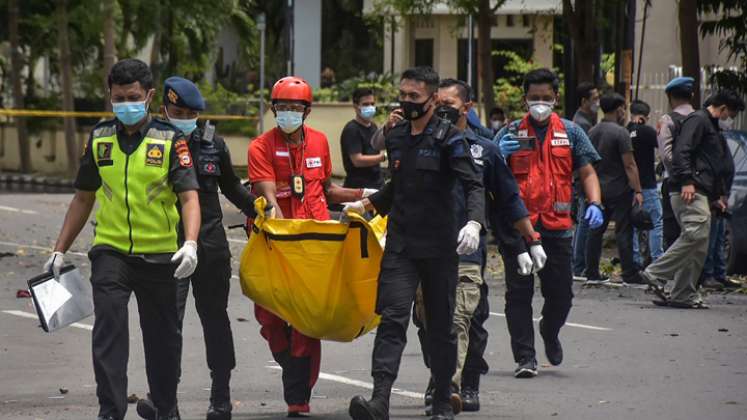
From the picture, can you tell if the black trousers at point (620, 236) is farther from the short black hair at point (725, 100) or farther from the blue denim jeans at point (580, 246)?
the short black hair at point (725, 100)

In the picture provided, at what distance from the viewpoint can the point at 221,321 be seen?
853 centimetres

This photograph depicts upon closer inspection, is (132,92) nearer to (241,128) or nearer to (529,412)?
(529,412)

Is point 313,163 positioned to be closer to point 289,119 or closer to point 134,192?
point 289,119

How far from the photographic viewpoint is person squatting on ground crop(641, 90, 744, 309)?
543 inches

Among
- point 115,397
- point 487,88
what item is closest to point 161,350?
point 115,397

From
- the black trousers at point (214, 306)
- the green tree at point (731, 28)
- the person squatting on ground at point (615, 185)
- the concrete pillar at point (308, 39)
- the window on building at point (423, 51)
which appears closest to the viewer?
the black trousers at point (214, 306)

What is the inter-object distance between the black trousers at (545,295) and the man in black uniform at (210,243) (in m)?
2.00

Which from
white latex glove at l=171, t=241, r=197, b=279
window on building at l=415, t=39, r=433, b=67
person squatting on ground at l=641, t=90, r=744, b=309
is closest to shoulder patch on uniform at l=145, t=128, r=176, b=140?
white latex glove at l=171, t=241, r=197, b=279

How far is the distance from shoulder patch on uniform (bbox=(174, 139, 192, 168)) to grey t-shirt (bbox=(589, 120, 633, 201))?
28.0ft

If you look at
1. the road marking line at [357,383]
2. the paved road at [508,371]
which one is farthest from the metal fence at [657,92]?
the road marking line at [357,383]

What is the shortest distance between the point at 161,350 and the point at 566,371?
3.51 m

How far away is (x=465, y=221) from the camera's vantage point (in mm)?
8367

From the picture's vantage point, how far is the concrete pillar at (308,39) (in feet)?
157

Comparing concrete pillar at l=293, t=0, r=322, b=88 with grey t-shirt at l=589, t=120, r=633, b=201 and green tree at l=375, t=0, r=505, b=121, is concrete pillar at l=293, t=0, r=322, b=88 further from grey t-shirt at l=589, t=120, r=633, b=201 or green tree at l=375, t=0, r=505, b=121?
grey t-shirt at l=589, t=120, r=633, b=201
